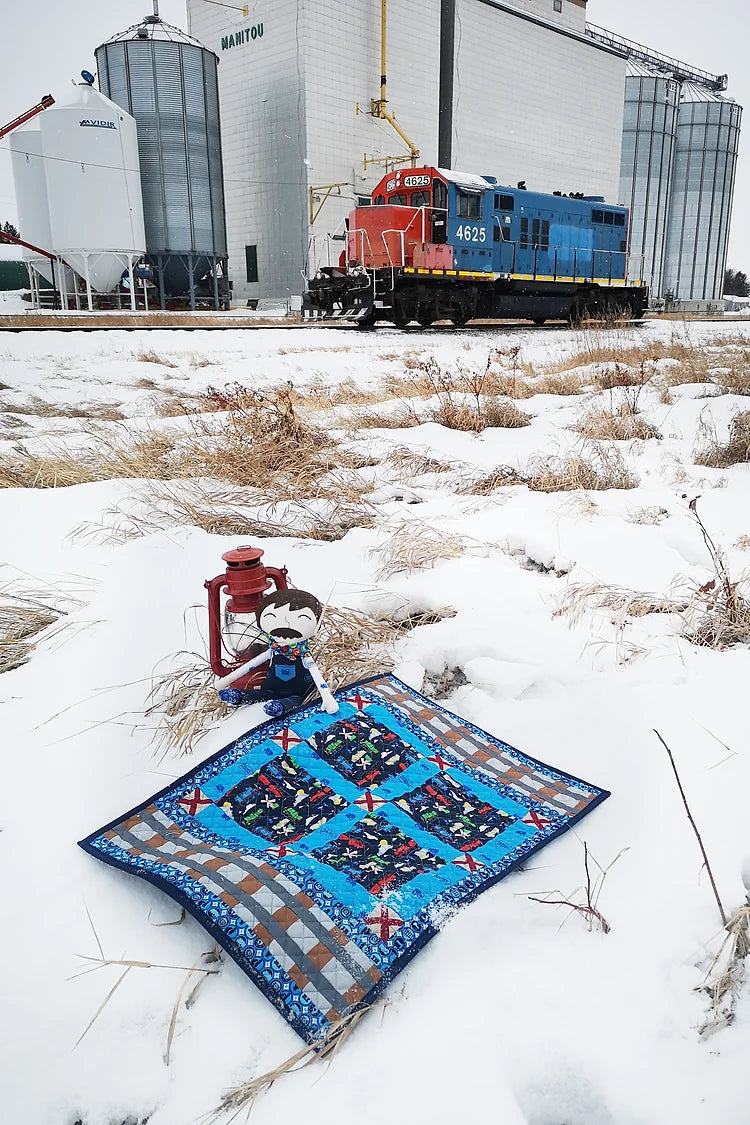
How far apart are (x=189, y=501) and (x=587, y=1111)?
2707 mm

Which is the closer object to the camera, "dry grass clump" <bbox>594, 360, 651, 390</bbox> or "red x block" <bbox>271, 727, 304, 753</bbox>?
"red x block" <bbox>271, 727, 304, 753</bbox>

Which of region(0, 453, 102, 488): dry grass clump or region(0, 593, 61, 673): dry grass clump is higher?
region(0, 453, 102, 488): dry grass clump

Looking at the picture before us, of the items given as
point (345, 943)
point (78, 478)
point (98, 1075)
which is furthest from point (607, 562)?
point (78, 478)

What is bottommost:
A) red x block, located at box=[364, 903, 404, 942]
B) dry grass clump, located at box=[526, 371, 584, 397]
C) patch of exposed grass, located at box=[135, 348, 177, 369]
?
red x block, located at box=[364, 903, 404, 942]

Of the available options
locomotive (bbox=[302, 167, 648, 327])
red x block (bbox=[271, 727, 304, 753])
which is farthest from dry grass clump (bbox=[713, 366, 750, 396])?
locomotive (bbox=[302, 167, 648, 327])

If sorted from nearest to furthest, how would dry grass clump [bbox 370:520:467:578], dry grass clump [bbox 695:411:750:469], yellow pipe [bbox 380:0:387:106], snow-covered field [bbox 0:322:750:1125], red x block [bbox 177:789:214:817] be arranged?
snow-covered field [bbox 0:322:750:1125] < red x block [bbox 177:789:214:817] < dry grass clump [bbox 370:520:467:578] < dry grass clump [bbox 695:411:750:469] < yellow pipe [bbox 380:0:387:106]

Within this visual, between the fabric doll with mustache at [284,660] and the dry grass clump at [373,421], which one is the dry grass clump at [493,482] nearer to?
the dry grass clump at [373,421]

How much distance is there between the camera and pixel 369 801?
1425 millimetres

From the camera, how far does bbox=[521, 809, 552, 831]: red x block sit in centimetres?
136

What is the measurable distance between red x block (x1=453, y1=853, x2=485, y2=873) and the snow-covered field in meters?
0.05

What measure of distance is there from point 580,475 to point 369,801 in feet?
8.37

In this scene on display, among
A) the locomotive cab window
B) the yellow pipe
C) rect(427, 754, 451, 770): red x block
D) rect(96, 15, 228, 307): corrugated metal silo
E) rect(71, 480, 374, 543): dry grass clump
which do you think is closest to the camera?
rect(427, 754, 451, 770): red x block

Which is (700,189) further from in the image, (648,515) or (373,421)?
(648,515)

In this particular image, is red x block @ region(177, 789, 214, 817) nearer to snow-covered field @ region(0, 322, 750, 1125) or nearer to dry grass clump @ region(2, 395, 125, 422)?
snow-covered field @ region(0, 322, 750, 1125)
